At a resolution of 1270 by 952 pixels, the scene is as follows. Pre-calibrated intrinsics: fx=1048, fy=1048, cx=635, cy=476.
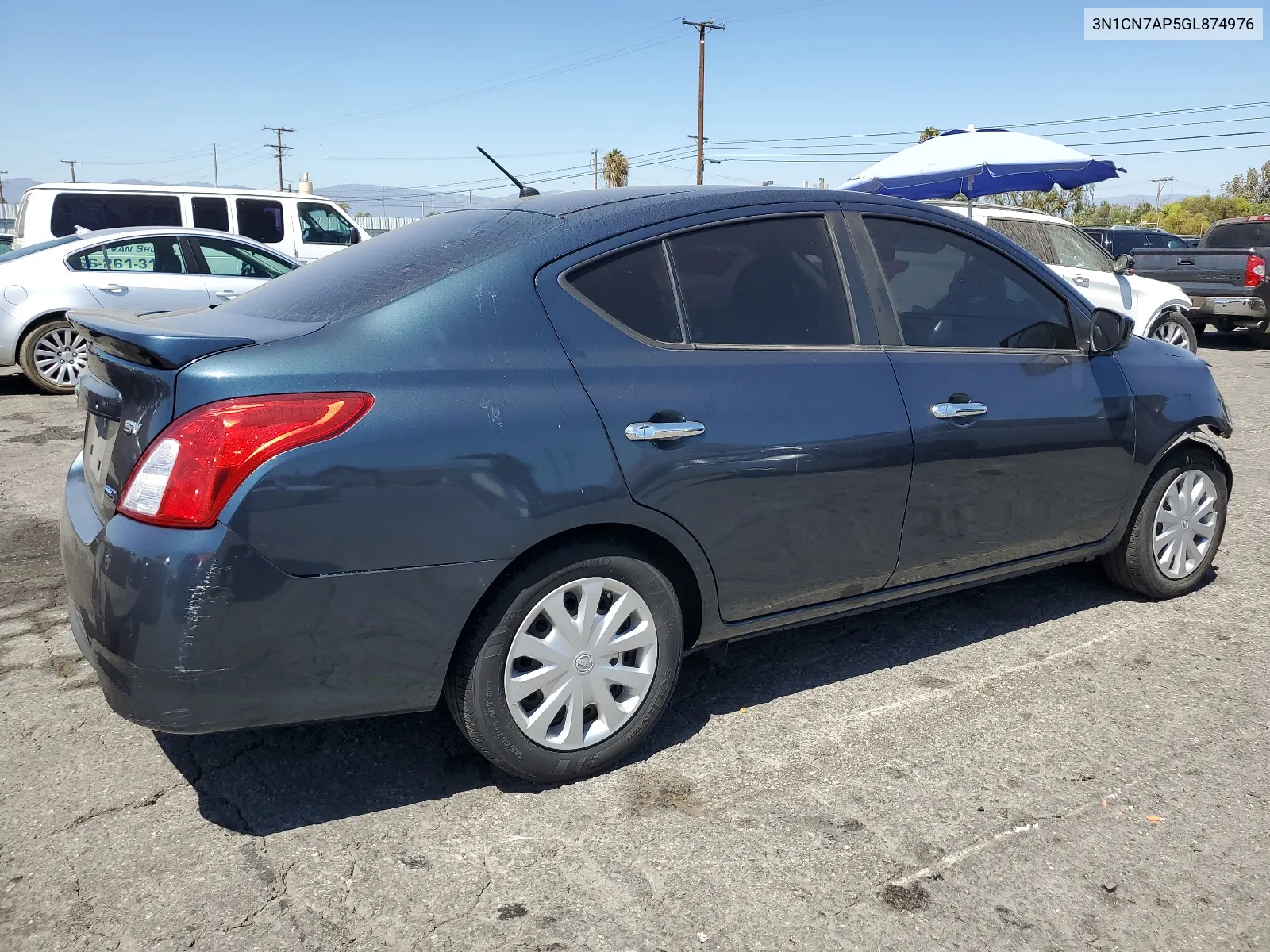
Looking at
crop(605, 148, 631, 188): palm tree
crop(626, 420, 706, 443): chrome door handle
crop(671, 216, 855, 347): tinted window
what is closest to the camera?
crop(626, 420, 706, 443): chrome door handle

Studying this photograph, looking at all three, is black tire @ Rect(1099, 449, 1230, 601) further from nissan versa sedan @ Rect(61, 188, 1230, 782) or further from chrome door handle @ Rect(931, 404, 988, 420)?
chrome door handle @ Rect(931, 404, 988, 420)

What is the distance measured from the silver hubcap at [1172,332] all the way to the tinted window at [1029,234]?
1.57 m

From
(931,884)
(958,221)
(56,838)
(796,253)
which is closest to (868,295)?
(796,253)

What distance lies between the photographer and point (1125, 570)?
4445mm

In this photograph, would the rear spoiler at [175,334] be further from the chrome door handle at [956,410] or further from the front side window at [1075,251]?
the front side window at [1075,251]

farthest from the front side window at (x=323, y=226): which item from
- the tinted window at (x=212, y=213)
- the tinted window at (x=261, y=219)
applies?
the tinted window at (x=212, y=213)

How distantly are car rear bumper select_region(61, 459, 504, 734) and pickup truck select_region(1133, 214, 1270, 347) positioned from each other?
45.4 feet

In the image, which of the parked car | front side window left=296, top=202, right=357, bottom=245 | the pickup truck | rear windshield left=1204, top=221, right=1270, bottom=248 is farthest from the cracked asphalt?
the parked car

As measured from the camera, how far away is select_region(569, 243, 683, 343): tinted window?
2982 millimetres

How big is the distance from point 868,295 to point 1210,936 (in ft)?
6.81

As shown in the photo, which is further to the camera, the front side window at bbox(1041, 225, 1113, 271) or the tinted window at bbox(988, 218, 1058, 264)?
the front side window at bbox(1041, 225, 1113, 271)

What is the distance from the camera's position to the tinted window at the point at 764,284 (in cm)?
317

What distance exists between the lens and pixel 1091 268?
457 inches

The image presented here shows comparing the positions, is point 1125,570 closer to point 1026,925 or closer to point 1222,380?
point 1026,925
